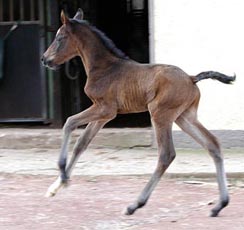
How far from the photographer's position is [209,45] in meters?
10.6

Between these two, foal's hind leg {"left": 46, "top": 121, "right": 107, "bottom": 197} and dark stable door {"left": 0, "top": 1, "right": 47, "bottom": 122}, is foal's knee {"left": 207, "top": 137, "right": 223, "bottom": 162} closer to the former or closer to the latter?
foal's hind leg {"left": 46, "top": 121, "right": 107, "bottom": 197}

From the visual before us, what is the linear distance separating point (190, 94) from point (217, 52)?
11.5ft

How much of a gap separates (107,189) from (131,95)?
1.61 meters

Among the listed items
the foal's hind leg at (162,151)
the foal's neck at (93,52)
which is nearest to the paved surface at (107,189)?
the foal's hind leg at (162,151)

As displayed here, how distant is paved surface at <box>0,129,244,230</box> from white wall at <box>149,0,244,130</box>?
57 cm

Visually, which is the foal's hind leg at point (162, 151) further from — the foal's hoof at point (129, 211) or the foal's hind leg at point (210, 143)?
the foal's hind leg at point (210, 143)

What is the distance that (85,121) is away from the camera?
23.7 ft

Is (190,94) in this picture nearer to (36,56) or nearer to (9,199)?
(9,199)

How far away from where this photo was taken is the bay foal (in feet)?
23.2

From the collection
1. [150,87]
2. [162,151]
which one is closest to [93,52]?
[150,87]

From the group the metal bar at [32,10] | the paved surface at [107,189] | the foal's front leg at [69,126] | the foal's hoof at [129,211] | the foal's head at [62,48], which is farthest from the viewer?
the metal bar at [32,10]

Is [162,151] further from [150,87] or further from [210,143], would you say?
[150,87]

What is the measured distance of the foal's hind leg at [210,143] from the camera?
707cm

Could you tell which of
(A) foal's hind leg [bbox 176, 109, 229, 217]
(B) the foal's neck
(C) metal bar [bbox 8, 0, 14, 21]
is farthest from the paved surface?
(C) metal bar [bbox 8, 0, 14, 21]
